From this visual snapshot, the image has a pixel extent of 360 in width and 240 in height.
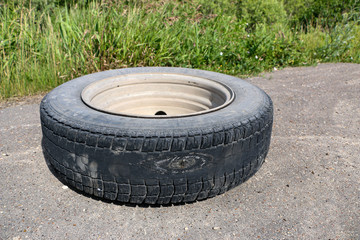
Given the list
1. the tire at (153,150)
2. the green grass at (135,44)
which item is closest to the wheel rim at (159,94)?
→ the tire at (153,150)

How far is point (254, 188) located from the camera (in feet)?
8.02

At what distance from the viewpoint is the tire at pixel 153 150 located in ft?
6.45

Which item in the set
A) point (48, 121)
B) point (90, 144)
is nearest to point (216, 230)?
point (90, 144)

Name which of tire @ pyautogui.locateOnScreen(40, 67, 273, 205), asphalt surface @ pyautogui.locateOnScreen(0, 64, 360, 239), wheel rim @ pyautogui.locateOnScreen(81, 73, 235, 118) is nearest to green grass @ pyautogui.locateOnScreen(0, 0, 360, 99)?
asphalt surface @ pyautogui.locateOnScreen(0, 64, 360, 239)

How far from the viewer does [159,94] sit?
10.4 feet

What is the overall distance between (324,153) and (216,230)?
4.81ft

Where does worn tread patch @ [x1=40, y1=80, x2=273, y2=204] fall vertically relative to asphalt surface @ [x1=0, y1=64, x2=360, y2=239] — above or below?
above

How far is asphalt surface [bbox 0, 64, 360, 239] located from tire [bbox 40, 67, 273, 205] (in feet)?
0.39

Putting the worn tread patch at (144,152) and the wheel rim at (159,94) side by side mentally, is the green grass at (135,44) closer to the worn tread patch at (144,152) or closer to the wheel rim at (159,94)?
the wheel rim at (159,94)

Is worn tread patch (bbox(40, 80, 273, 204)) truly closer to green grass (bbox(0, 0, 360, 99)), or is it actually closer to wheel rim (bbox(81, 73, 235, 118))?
wheel rim (bbox(81, 73, 235, 118))

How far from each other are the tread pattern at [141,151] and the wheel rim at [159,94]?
0.74 m

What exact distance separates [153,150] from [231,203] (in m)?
0.71

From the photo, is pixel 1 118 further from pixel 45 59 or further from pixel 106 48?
pixel 106 48

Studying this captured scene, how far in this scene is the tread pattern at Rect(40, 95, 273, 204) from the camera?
77.0 inches
